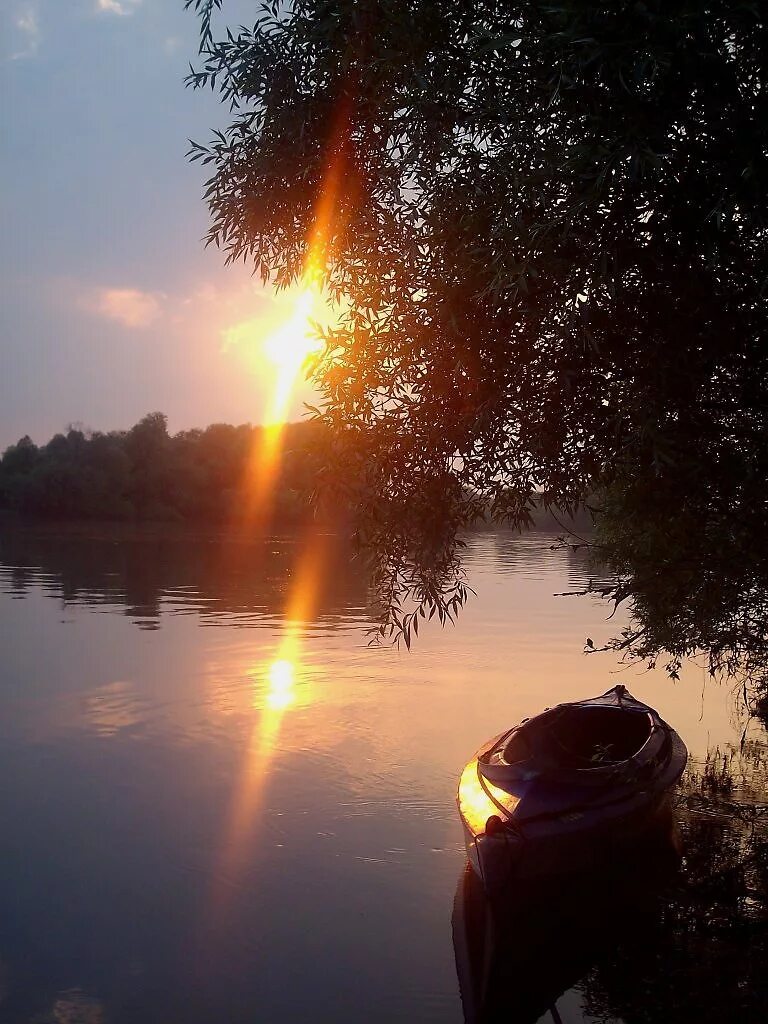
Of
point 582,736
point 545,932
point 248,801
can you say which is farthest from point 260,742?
point 545,932

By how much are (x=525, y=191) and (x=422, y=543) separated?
3.41 metres

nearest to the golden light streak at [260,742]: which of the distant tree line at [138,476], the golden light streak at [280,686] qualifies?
the golden light streak at [280,686]

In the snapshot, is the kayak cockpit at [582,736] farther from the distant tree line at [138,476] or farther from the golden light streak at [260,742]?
the distant tree line at [138,476]

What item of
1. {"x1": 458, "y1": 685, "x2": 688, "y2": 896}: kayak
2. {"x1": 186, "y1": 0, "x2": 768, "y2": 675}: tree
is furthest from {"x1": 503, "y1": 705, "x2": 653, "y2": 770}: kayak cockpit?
{"x1": 186, "y1": 0, "x2": 768, "y2": 675}: tree

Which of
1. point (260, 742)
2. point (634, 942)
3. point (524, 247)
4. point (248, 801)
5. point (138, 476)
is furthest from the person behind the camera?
point (138, 476)

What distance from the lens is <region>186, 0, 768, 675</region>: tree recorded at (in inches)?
286

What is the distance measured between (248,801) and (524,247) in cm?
945

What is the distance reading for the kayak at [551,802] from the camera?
9.95m

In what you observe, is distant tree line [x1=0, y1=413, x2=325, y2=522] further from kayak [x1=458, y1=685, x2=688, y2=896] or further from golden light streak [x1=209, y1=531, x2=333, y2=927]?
kayak [x1=458, y1=685, x2=688, y2=896]

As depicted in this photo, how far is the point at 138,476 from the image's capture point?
108m

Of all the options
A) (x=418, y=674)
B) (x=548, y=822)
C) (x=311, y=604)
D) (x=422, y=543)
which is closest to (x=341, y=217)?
(x=422, y=543)

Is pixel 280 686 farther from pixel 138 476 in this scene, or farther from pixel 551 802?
pixel 138 476

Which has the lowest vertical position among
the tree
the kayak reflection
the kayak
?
the kayak reflection

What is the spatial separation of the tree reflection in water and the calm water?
32cm
